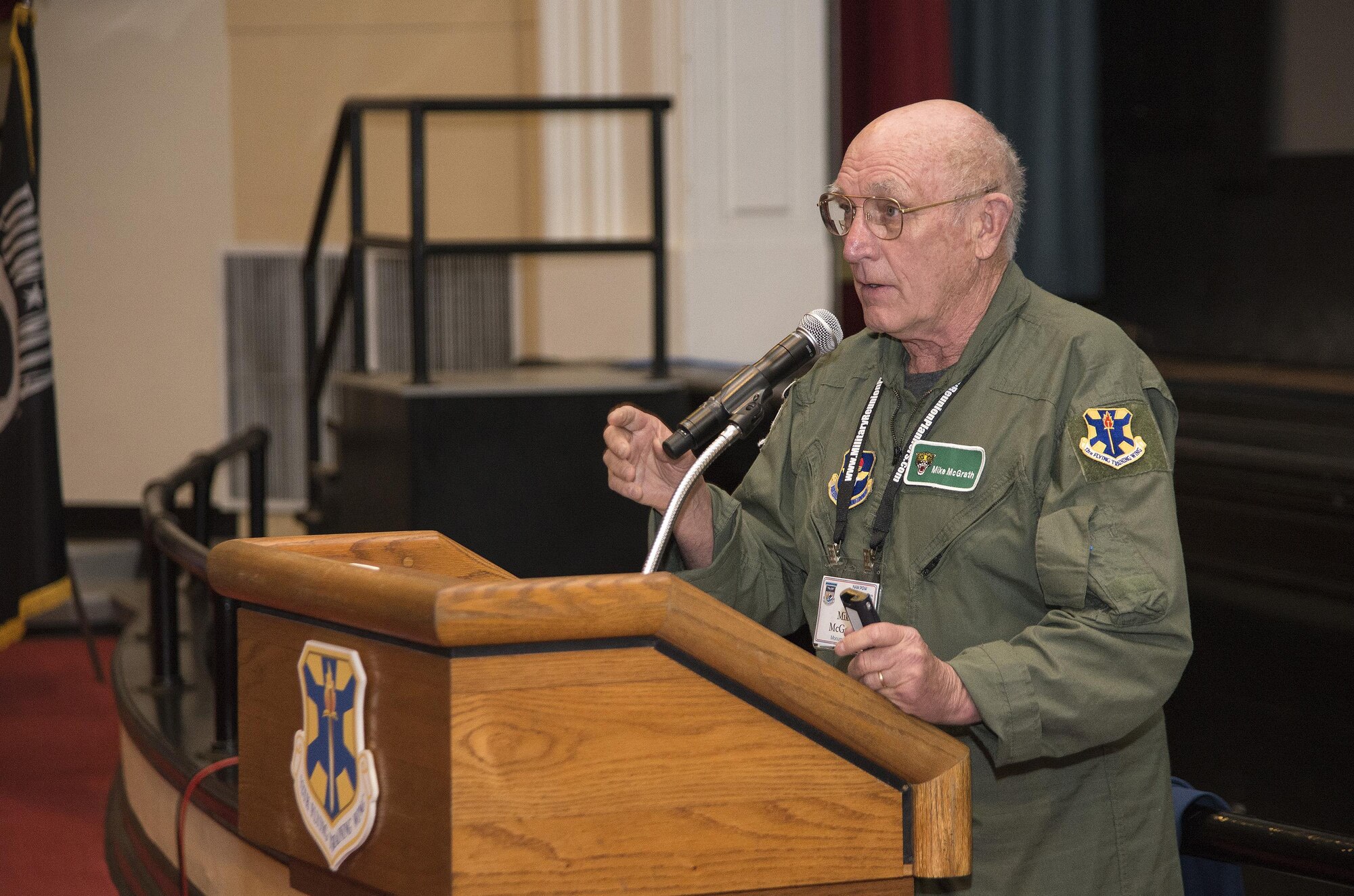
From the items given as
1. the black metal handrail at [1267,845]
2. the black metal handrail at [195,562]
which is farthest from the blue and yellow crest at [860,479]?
the black metal handrail at [195,562]

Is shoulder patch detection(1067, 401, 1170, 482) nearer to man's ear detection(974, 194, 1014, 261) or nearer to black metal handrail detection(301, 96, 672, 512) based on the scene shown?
man's ear detection(974, 194, 1014, 261)

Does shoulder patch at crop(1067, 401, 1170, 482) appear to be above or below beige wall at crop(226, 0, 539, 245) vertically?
below

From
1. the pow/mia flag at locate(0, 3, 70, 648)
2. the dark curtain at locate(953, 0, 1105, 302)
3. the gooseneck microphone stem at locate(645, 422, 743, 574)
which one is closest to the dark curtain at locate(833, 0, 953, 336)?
the dark curtain at locate(953, 0, 1105, 302)

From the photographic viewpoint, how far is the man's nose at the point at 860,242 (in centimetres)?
158

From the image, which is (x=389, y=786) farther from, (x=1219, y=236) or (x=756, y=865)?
(x=1219, y=236)

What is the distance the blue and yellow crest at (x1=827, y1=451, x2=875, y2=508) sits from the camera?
1.66 meters

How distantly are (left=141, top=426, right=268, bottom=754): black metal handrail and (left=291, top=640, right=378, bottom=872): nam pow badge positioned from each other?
1.72 meters

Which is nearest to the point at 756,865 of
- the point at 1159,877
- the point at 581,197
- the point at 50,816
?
the point at 1159,877

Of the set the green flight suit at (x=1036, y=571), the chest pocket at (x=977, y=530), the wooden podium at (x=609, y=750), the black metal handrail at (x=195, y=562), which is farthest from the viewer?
the black metal handrail at (x=195, y=562)

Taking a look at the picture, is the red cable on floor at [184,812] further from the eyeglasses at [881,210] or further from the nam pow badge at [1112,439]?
the nam pow badge at [1112,439]

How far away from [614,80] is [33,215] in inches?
70.3

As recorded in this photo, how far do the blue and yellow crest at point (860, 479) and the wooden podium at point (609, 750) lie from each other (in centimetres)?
46

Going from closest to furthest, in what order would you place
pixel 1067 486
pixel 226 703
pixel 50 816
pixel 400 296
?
pixel 1067 486 < pixel 226 703 < pixel 50 816 < pixel 400 296

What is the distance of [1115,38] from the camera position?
5.09 metres
